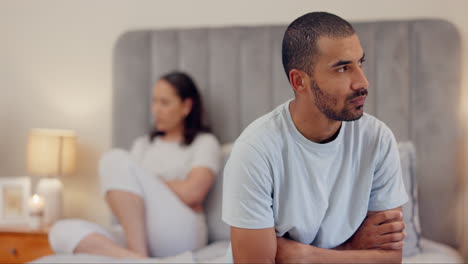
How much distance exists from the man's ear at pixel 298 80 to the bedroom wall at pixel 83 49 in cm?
11

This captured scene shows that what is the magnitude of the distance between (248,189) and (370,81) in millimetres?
223

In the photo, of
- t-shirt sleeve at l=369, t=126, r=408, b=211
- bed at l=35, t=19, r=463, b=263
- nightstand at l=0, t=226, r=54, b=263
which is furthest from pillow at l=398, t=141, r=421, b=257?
nightstand at l=0, t=226, r=54, b=263

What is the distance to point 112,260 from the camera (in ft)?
2.90

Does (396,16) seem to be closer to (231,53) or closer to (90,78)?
(231,53)

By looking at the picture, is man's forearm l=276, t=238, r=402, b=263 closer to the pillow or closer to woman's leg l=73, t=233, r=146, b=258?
the pillow

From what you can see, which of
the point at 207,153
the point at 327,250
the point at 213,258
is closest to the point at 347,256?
the point at 327,250

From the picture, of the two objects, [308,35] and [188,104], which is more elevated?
[308,35]

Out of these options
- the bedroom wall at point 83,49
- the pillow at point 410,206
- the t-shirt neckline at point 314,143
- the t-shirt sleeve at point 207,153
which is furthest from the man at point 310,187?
the t-shirt sleeve at point 207,153

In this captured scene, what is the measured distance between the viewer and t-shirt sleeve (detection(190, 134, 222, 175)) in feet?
4.00

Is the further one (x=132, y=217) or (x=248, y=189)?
(x=132, y=217)

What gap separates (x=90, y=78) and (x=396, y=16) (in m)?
0.91

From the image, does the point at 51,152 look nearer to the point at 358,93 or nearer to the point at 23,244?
the point at 23,244

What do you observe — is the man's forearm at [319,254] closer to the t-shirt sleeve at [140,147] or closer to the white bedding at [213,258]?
the white bedding at [213,258]

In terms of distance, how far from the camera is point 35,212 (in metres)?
A: 1.37
